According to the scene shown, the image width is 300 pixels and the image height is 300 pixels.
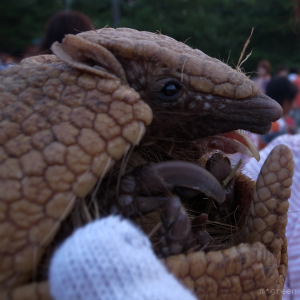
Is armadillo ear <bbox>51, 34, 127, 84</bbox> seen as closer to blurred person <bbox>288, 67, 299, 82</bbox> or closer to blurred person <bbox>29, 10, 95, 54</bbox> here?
blurred person <bbox>29, 10, 95, 54</bbox>

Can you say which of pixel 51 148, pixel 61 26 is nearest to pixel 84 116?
pixel 51 148

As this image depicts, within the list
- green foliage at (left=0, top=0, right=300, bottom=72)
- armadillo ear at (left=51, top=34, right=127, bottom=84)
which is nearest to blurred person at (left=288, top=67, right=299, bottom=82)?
Answer: green foliage at (left=0, top=0, right=300, bottom=72)

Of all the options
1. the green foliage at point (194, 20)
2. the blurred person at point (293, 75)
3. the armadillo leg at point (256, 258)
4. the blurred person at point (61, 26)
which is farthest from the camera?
the green foliage at point (194, 20)

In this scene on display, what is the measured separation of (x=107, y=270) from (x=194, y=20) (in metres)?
13.8

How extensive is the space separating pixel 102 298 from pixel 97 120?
0.30m

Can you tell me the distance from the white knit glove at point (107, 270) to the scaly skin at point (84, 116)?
51mm

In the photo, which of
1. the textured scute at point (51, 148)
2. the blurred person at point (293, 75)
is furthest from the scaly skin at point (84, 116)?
the blurred person at point (293, 75)

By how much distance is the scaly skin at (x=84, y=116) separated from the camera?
0.62 metres

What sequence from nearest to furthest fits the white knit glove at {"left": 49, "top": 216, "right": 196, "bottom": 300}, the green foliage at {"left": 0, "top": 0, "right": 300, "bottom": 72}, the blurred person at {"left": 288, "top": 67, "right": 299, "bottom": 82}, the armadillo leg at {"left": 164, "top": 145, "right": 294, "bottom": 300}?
the white knit glove at {"left": 49, "top": 216, "right": 196, "bottom": 300}
the armadillo leg at {"left": 164, "top": 145, "right": 294, "bottom": 300}
the blurred person at {"left": 288, "top": 67, "right": 299, "bottom": 82}
the green foliage at {"left": 0, "top": 0, "right": 300, "bottom": 72}

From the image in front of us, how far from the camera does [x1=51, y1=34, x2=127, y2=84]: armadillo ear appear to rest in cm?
71

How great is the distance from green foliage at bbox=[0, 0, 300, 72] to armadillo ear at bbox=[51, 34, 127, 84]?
10.2 meters

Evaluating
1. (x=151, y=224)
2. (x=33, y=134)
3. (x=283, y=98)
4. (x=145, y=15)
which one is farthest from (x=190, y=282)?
(x=145, y=15)

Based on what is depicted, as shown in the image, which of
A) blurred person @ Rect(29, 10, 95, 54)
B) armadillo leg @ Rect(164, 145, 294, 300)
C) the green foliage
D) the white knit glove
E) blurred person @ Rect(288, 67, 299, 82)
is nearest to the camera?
the white knit glove

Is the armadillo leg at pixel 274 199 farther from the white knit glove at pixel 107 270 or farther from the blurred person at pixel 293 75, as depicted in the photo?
the blurred person at pixel 293 75
